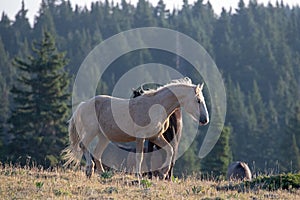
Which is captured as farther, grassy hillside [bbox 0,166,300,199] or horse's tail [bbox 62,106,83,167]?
horse's tail [bbox 62,106,83,167]

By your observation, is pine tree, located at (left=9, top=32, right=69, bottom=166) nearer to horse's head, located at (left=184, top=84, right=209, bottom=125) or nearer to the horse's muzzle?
horse's head, located at (left=184, top=84, right=209, bottom=125)

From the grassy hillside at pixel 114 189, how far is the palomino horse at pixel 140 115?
1115 mm

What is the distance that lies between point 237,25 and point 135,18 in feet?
81.7

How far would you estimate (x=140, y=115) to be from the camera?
1341 cm

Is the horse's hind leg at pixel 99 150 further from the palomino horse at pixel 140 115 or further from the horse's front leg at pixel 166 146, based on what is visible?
the horse's front leg at pixel 166 146

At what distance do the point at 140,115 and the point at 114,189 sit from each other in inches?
114

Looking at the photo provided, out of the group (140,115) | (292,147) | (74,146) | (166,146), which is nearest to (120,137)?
(140,115)

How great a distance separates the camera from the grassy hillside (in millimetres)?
10172

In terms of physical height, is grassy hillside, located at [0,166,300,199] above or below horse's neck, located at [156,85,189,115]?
below

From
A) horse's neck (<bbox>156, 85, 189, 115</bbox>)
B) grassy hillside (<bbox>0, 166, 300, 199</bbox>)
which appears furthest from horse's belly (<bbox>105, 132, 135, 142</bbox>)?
grassy hillside (<bbox>0, 166, 300, 199</bbox>)

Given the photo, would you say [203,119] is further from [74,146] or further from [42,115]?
[42,115]

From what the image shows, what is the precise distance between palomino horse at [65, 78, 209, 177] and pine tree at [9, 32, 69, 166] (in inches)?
868

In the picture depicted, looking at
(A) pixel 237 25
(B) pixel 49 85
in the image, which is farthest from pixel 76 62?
(B) pixel 49 85

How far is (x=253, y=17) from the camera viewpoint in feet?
511
